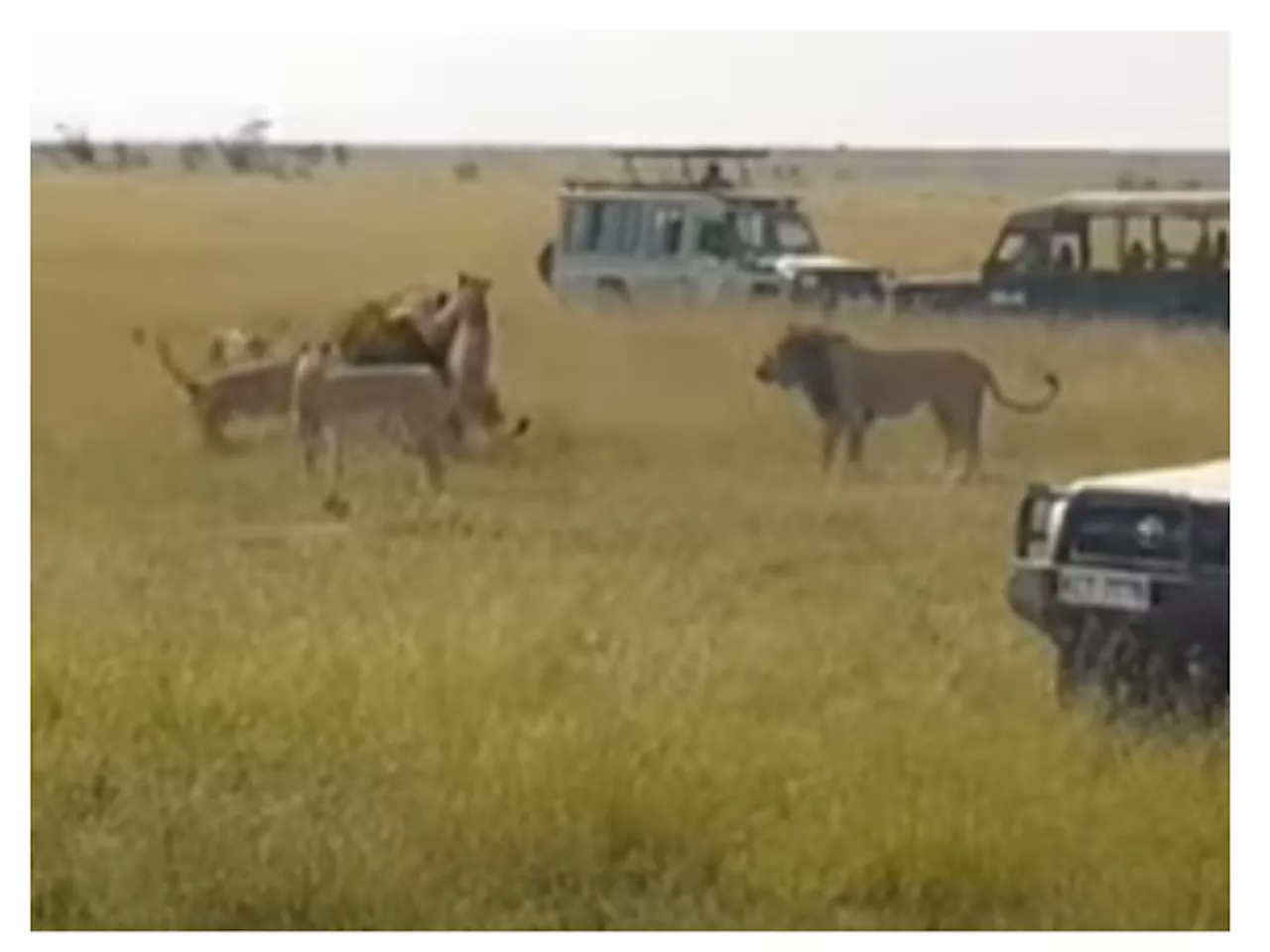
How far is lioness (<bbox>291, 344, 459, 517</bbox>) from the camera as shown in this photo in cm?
160

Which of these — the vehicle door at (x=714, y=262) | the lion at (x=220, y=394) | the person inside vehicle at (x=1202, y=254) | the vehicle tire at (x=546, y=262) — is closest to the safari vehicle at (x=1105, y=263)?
the person inside vehicle at (x=1202, y=254)

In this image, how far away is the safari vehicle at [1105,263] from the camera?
5.24ft

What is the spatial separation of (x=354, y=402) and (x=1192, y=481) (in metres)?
0.51

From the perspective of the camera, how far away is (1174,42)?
1.60 metres

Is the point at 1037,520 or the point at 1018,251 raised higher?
the point at 1018,251

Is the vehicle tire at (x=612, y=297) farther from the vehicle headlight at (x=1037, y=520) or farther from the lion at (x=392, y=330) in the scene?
the vehicle headlight at (x=1037, y=520)

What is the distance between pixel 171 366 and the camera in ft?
5.22

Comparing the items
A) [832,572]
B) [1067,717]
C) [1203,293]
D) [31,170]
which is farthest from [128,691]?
[1203,293]

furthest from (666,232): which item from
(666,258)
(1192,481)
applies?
(1192,481)

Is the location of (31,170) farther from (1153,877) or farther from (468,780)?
(1153,877)

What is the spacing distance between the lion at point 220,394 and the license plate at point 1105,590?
19.6 inches

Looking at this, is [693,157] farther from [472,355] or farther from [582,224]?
[472,355]

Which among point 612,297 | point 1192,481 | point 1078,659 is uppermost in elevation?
point 612,297
